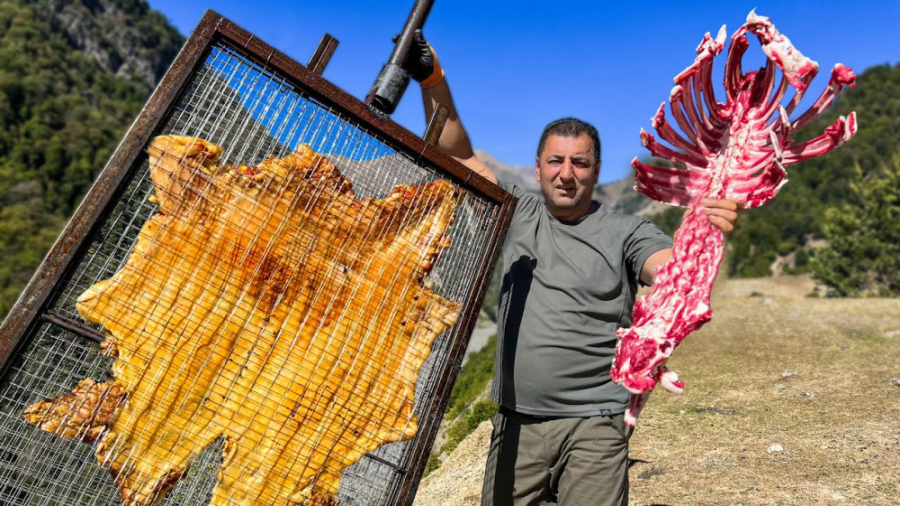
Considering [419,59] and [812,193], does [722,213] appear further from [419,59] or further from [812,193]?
[812,193]

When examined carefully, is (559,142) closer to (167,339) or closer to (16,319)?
(167,339)

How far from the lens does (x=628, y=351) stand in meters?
2.71

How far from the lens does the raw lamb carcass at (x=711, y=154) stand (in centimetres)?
258

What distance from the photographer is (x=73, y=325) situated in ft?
8.27

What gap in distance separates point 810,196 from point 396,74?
80589 mm

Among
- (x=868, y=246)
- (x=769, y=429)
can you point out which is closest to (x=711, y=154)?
(x=769, y=429)

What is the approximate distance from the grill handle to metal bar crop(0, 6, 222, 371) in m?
0.83

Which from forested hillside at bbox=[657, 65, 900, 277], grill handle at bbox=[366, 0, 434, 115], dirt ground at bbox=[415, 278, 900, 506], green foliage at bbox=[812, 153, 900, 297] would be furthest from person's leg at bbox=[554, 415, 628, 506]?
forested hillside at bbox=[657, 65, 900, 277]

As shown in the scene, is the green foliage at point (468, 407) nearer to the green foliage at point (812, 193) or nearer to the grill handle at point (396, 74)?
the grill handle at point (396, 74)

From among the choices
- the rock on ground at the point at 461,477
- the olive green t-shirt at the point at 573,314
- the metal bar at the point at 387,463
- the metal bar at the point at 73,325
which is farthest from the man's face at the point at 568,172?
the rock on ground at the point at 461,477

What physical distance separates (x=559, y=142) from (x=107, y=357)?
2.43 metres

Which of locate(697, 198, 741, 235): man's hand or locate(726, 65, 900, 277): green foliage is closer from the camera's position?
locate(697, 198, 741, 235): man's hand

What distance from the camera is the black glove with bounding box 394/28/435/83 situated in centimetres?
345

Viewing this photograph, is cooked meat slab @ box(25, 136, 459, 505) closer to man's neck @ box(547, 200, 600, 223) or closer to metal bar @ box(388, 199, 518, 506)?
metal bar @ box(388, 199, 518, 506)
